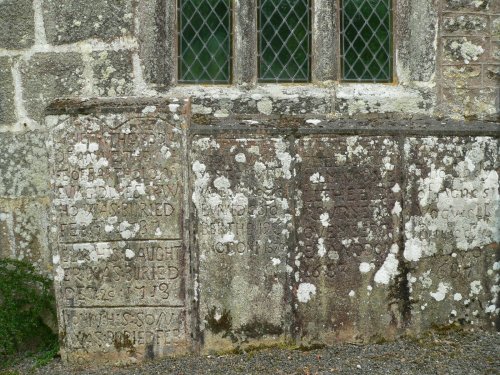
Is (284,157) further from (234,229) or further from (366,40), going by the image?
(366,40)

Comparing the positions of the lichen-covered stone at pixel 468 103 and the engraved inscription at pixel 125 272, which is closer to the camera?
the engraved inscription at pixel 125 272

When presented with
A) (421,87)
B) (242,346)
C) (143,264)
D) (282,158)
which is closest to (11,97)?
(143,264)

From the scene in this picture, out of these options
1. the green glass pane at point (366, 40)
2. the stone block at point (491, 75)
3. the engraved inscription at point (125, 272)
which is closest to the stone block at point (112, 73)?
the engraved inscription at point (125, 272)

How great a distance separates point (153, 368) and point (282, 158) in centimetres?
147

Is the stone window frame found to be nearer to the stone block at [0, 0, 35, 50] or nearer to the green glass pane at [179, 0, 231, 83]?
the green glass pane at [179, 0, 231, 83]

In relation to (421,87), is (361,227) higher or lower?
lower

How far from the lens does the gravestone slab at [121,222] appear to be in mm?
4199

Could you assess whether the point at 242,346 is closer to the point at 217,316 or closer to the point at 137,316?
the point at 217,316

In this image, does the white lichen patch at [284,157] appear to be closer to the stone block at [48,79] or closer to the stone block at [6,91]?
the stone block at [48,79]

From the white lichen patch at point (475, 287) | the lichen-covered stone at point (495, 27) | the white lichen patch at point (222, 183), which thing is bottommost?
the white lichen patch at point (475, 287)

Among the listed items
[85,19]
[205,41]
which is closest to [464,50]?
[205,41]

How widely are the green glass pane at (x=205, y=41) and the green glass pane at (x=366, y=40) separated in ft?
3.00

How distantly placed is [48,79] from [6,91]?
0.31m

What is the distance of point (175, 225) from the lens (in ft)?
13.8
